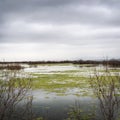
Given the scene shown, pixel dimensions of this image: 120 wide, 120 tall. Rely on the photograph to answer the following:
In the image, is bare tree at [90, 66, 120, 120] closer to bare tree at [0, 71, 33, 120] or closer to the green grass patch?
bare tree at [0, 71, 33, 120]

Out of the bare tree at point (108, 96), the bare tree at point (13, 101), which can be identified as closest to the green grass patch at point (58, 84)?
the bare tree at point (13, 101)

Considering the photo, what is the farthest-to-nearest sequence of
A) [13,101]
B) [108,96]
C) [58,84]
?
[58,84] < [108,96] < [13,101]

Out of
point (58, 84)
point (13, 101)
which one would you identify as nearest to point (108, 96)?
point (13, 101)

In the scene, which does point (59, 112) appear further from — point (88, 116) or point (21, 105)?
point (21, 105)

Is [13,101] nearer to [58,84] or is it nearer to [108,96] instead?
[108,96]

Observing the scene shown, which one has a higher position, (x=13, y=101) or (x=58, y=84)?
(x=13, y=101)

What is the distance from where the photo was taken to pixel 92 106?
12453mm

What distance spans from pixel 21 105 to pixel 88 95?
15.3 feet

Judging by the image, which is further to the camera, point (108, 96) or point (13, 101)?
point (108, 96)

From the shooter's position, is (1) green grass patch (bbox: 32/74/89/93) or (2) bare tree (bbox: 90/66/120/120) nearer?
(2) bare tree (bbox: 90/66/120/120)

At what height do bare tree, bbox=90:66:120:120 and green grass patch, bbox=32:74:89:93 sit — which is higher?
bare tree, bbox=90:66:120:120

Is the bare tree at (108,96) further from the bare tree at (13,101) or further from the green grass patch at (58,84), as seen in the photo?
the green grass patch at (58,84)

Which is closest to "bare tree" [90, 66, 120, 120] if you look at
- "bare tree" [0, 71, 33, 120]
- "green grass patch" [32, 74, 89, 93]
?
"bare tree" [0, 71, 33, 120]

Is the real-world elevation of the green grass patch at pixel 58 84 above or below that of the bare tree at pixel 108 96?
below
